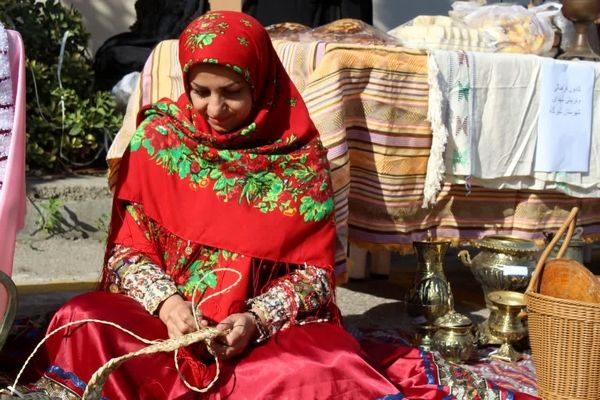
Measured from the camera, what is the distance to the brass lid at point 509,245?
402 cm

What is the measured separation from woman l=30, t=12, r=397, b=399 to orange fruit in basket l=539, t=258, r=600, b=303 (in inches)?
31.0

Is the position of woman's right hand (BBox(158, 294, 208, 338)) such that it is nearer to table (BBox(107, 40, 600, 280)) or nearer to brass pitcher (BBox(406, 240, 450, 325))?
table (BBox(107, 40, 600, 280))

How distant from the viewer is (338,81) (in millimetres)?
3705

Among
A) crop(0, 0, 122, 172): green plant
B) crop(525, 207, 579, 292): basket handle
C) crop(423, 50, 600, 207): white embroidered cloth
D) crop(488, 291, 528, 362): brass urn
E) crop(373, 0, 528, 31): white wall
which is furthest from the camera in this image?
crop(373, 0, 528, 31): white wall

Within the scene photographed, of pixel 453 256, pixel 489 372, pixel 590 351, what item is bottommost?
pixel 453 256

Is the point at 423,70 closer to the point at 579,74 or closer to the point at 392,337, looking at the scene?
the point at 579,74

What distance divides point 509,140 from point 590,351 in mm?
1343

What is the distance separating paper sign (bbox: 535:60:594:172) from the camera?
425 centimetres

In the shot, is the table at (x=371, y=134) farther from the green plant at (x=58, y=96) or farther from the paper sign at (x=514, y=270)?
the green plant at (x=58, y=96)

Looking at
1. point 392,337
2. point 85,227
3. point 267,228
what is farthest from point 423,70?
point 85,227

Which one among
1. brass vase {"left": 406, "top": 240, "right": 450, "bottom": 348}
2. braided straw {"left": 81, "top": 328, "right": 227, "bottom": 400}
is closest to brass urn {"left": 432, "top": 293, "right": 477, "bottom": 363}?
brass vase {"left": 406, "top": 240, "right": 450, "bottom": 348}

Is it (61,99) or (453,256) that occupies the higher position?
(61,99)

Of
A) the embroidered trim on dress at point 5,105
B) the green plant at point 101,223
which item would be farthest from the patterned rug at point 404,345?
the green plant at point 101,223

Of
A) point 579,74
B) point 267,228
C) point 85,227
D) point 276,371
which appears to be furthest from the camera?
point 85,227
